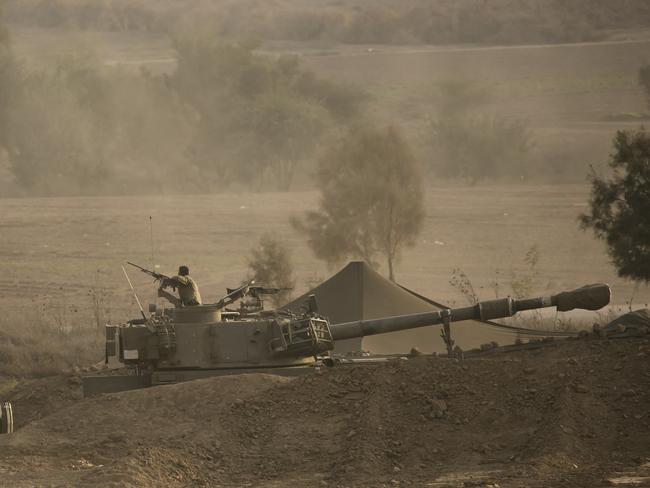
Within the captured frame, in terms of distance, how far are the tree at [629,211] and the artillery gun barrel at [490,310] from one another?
26.1 feet

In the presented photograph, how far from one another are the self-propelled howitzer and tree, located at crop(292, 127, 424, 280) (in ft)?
63.8

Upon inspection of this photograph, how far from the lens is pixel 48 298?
40906 mm

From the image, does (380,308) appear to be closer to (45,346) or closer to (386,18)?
(45,346)

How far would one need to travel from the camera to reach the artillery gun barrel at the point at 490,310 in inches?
807

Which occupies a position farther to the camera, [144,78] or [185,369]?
[144,78]

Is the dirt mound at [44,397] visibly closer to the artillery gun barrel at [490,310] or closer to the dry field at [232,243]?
the artillery gun barrel at [490,310]

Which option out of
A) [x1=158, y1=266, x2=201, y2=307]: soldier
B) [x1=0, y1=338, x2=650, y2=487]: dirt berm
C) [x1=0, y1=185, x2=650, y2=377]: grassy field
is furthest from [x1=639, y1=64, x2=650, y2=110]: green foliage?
[x1=0, y1=338, x2=650, y2=487]: dirt berm

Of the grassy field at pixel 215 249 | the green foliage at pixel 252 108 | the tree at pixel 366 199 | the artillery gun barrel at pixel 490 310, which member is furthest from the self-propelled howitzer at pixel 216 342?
the green foliage at pixel 252 108

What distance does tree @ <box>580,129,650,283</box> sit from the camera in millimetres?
29047

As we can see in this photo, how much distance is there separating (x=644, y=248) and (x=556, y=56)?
53.9m

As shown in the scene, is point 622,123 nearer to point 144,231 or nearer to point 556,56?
point 556,56

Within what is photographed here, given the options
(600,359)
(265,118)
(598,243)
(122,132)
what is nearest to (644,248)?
(600,359)

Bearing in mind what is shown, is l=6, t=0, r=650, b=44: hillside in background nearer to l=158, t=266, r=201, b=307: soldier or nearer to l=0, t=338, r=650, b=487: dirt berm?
l=158, t=266, r=201, b=307: soldier

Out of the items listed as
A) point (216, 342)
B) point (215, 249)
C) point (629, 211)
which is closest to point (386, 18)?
point (215, 249)
